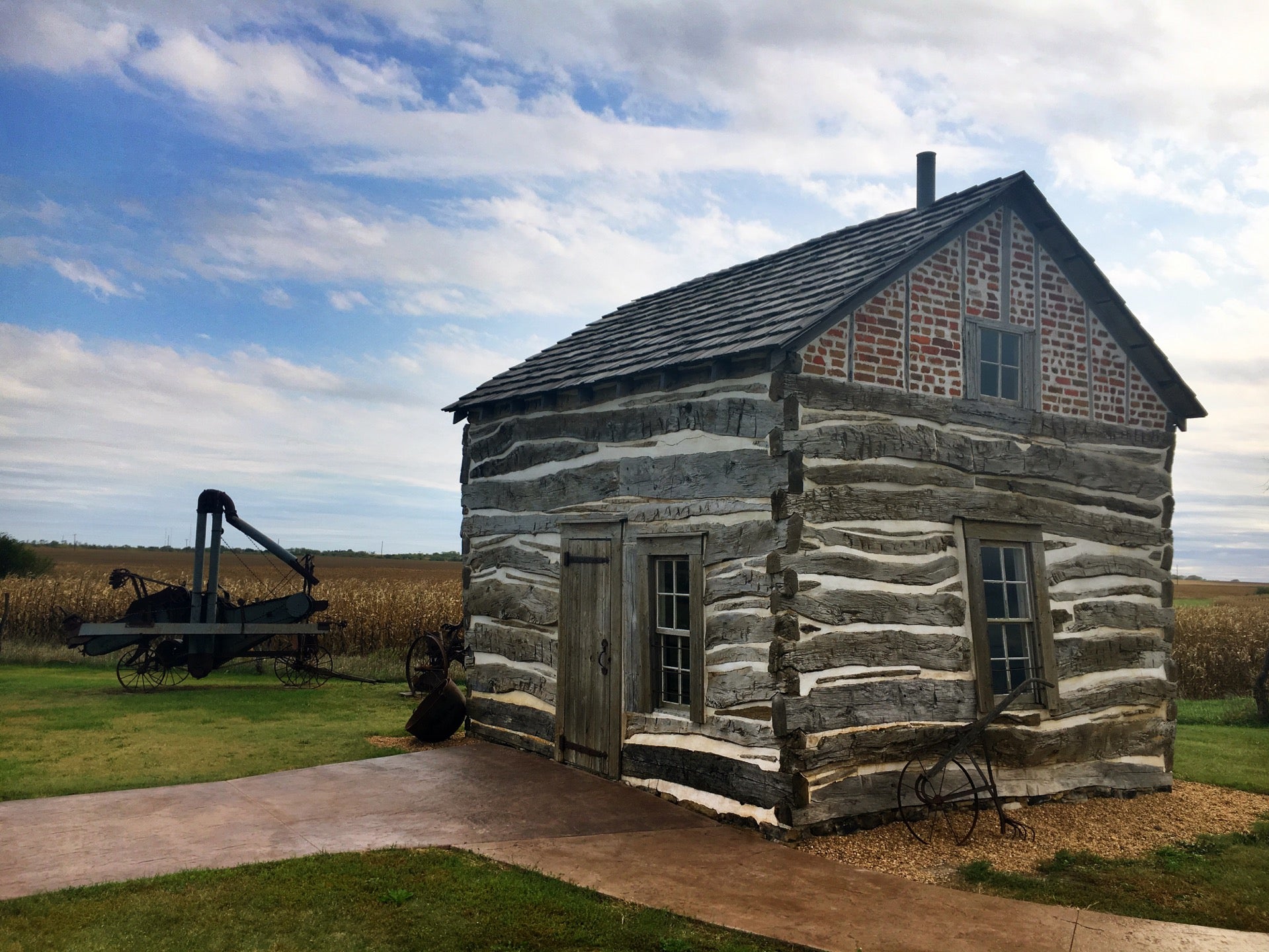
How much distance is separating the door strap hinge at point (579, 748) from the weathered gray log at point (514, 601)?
4.14ft

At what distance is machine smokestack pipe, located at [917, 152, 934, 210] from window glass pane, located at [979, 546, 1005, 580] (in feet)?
13.7

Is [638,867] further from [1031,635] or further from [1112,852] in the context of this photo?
[1031,635]

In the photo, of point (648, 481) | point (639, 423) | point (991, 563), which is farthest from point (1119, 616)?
point (639, 423)

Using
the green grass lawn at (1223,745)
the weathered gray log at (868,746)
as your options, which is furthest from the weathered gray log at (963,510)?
the green grass lawn at (1223,745)

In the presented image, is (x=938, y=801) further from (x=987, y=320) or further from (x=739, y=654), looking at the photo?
(x=987, y=320)

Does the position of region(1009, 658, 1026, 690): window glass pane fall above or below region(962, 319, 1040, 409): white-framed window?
below

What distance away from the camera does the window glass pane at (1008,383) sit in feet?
32.2

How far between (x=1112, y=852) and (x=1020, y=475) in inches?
141

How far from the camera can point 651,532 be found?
9234 millimetres

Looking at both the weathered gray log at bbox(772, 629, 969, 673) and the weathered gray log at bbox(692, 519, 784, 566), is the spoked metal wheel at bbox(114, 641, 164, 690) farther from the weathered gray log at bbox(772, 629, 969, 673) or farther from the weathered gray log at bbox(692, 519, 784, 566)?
the weathered gray log at bbox(772, 629, 969, 673)

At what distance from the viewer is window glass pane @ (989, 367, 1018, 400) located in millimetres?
9820

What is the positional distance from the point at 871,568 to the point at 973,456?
183 cm

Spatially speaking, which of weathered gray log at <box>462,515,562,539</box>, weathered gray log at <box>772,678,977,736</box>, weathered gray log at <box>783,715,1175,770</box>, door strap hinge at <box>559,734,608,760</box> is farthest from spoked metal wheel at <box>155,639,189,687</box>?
weathered gray log at <box>783,715,1175,770</box>

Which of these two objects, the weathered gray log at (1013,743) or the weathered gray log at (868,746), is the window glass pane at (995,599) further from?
the weathered gray log at (868,746)
